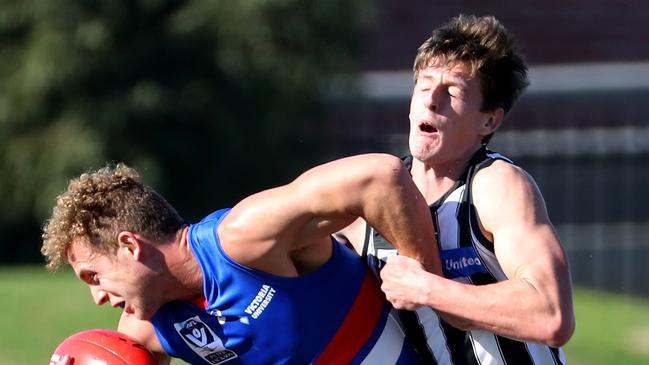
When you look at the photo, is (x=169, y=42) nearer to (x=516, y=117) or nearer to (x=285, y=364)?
(x=516, y=117)

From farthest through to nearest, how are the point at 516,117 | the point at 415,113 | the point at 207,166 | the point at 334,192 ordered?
the point at 516,117 → the point at 207,166 → the point at 415,113 → the point at 334,192

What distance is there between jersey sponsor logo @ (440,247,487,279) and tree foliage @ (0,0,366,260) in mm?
9014

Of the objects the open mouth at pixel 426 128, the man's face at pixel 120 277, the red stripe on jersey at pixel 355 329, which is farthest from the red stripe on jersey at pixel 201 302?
the open mouth at pixel 426 128

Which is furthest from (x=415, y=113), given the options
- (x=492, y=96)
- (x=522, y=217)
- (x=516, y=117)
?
(x=516, y=117)

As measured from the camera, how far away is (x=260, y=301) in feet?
14.0

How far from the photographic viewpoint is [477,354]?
440cm

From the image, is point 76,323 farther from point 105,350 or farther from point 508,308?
point 508,308

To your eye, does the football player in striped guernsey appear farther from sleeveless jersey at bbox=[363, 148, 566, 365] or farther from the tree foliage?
the tree foliage

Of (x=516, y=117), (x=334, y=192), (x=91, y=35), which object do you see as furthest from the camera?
(x=516, y=117)

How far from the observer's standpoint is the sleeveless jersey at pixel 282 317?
4.26m

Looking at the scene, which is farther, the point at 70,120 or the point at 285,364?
the point at 70,120

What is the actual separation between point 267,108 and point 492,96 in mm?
9169

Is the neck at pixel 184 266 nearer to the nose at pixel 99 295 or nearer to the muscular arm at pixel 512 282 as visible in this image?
the nose at pixel 99 295

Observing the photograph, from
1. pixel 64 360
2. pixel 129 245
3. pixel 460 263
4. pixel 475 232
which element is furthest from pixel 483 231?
pixel 64 360
